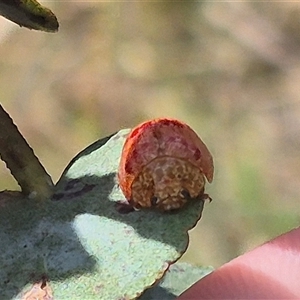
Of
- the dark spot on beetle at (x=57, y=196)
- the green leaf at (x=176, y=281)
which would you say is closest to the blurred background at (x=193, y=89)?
the green leaf at (x=176, y=281)

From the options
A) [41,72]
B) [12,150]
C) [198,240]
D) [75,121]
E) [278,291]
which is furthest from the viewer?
[41,72]

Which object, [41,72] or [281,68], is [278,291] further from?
[41,72]

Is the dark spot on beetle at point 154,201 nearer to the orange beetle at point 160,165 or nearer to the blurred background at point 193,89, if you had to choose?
the orange beetle at point 160,165

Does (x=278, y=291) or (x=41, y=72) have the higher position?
(x=278, y=291)

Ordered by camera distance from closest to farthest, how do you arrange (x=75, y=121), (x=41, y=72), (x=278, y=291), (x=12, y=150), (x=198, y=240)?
(x=12, y=150)
(x=278, y=291)
(x=198, y=240)
(x=75, y=121)
(x=41, y=72)

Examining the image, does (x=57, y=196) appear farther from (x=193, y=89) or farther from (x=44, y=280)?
(x=193, y=89)

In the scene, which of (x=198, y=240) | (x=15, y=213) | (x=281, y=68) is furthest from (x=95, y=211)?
(x=281, y=68)

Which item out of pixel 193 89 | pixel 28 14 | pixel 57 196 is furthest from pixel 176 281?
pixel 193 89

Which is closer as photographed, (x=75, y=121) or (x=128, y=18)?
(x=75, y=121)

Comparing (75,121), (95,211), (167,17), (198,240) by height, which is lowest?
(198,240)
